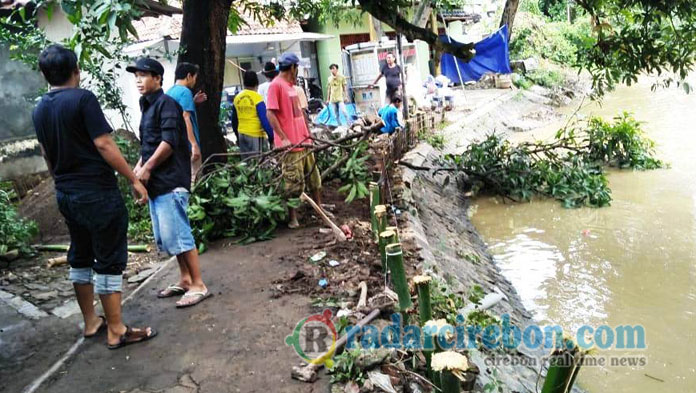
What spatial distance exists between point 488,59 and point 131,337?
1457 cm

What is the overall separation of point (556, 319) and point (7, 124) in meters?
7.79

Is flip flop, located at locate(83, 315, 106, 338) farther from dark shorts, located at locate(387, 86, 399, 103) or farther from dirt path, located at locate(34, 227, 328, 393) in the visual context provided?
dark shorts, located at locate(387, 86, 399, 103)

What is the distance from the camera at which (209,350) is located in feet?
11.2

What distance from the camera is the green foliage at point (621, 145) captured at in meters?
10.1

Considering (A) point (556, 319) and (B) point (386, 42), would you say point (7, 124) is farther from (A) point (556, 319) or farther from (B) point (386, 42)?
(B) point (386, 42)

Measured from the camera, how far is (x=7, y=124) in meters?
8.01

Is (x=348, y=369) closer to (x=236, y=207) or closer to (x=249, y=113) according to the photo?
(x=236, y=207)

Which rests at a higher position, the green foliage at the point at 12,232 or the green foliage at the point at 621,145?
the green foliage at the point at 12,232

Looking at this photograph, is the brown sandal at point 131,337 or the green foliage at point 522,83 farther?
the green foliage at point 522,83

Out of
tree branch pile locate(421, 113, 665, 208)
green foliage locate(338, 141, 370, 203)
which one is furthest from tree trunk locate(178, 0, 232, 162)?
tree branch pile locate(421, 113, 665, 208)

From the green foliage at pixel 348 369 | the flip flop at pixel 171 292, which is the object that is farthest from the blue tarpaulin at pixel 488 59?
the green foliage at pixel 348 369

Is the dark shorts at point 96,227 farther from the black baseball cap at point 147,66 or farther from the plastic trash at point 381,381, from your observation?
the plastic trash at point 381,381

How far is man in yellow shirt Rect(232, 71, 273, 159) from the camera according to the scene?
258 inches

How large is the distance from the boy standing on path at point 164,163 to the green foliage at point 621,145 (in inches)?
327
